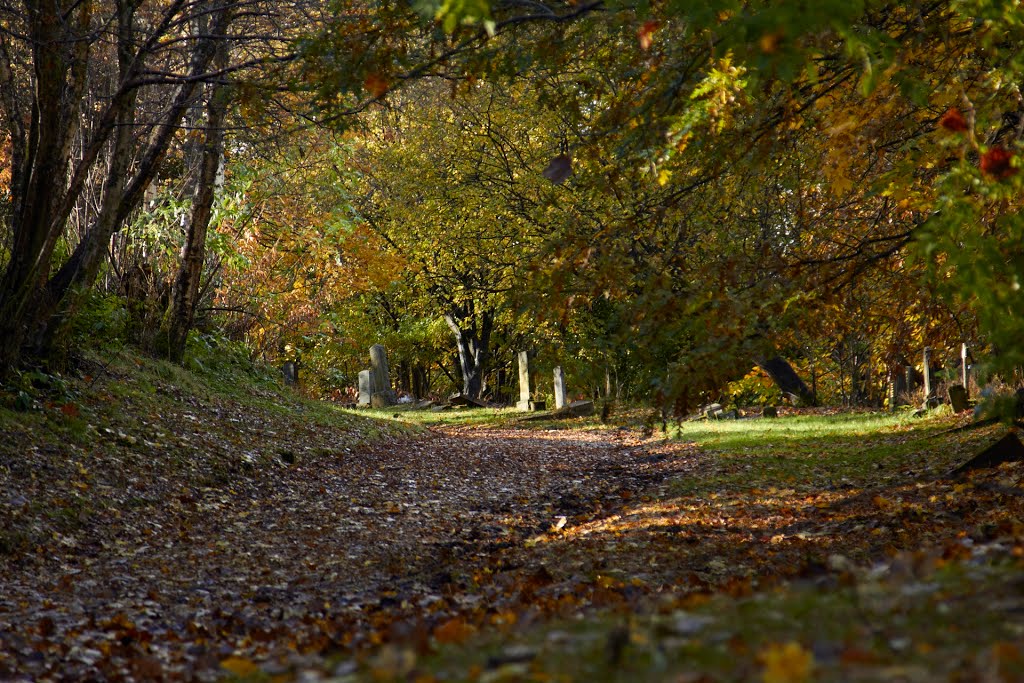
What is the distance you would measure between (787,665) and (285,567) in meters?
5.59

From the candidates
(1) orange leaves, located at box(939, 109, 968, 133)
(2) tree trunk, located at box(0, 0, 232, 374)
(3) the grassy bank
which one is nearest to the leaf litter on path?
(3) the grassy bank

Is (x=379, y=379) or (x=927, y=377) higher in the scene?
(x=379, y=379)

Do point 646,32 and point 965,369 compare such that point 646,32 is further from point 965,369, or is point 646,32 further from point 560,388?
point 560,388

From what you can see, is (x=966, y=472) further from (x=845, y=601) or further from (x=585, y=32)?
(x=845, y=601)

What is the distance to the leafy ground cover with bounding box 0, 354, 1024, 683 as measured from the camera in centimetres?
331

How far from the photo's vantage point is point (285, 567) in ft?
24.8

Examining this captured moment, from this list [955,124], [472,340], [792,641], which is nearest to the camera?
[792,641]

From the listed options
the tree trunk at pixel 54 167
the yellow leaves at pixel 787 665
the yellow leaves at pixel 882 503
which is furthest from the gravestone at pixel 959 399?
the yellow leaves at pixel 787 665

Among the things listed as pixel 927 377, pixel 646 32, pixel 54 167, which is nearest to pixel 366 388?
pixel 927 377

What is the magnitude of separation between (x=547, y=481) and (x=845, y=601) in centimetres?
951

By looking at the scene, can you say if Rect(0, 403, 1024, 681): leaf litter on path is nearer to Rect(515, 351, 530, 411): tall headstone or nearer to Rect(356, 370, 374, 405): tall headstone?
Rect(515, 351, 530, 411): tall headstone

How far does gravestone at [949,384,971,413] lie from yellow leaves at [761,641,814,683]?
609 inches

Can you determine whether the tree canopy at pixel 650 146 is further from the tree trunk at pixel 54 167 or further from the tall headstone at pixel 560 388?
the tall headstone at pixel 560 388

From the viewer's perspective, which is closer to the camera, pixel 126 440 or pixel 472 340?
pixel 126 440
